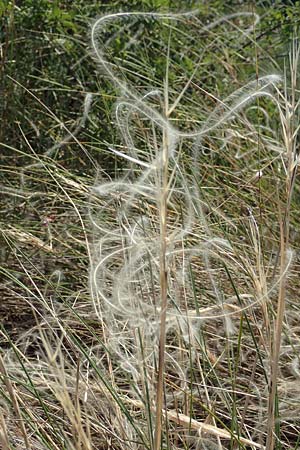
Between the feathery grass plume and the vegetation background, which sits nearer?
the feathery grass plume

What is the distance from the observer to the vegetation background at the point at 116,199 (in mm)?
1613

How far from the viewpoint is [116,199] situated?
1.94 m

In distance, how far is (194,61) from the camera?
286 centimetres

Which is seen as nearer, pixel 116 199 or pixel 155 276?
pixel 155 276

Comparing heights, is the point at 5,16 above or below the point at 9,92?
above

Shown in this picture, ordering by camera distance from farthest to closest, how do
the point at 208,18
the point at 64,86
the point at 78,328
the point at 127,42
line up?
the point at 208,18 < the point at 127,42 < the point at 64,86 < the point at 78,328

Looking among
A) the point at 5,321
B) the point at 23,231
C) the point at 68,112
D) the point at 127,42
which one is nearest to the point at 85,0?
the point at 127,42

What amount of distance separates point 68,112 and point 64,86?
155mm

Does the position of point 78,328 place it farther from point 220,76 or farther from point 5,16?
point 220,76

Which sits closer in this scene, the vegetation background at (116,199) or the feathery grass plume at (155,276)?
the feathery grass plume at (155,276)

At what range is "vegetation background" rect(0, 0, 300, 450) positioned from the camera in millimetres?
1613

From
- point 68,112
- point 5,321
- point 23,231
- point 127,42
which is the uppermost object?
point 127,42

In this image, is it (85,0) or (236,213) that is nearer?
(236,213)

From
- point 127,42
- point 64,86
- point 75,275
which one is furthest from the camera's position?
point 127,42
